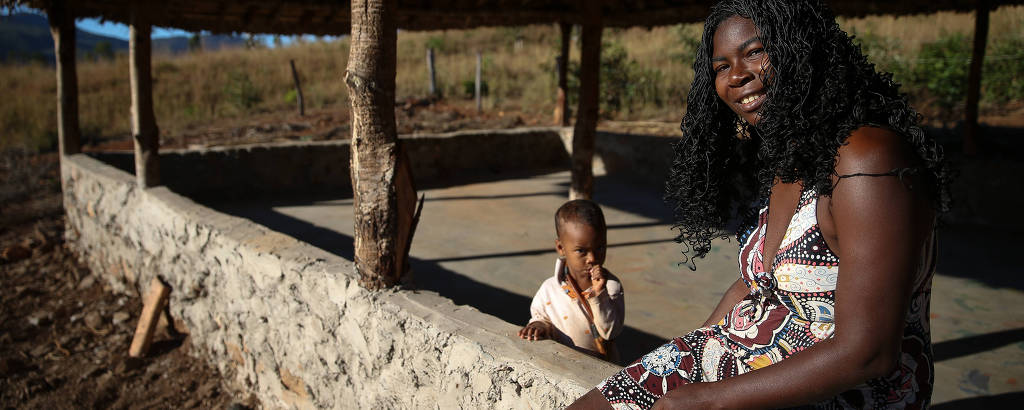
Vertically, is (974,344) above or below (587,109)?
below

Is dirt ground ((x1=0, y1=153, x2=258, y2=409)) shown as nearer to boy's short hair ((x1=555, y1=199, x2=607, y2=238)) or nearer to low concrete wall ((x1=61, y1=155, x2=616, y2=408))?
low concrete wall ((x1=61, y1=155, x2=616, y2=408))

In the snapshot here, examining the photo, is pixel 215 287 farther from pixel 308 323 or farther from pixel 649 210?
pixel 649 210

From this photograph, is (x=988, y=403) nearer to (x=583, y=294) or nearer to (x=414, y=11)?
(x=583, y=294)

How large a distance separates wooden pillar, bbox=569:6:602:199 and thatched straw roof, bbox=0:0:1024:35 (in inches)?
57.8

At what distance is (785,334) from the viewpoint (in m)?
1.28

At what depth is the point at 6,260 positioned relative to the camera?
726 cm

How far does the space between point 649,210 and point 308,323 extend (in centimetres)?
460

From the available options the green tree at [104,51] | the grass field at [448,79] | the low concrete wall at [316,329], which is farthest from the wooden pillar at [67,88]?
the green tree at [104,51]

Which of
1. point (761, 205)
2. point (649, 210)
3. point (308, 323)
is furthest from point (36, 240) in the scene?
point (761, 205)

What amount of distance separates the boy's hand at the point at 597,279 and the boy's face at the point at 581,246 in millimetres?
29

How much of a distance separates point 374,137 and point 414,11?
4378 mm

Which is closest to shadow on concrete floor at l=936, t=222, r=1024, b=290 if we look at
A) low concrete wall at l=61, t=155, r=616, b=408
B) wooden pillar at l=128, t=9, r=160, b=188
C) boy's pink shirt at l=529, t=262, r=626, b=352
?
boy's pink shirt at l=529, t=262, r=626, b=352

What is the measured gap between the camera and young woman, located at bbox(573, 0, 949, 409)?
1.04 m

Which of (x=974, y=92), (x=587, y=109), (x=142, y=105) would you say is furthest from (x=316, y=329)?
(x=974, y=92)
